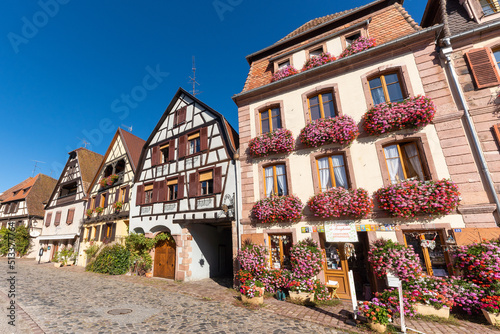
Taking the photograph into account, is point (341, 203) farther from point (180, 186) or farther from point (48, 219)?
point (48, 219)

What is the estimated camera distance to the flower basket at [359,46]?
8.80 meters

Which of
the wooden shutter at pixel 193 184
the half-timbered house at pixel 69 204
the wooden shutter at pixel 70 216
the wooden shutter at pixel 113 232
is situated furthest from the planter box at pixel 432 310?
the wooden shutter at pixel 70 216

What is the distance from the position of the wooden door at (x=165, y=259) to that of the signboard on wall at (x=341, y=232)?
9054mm

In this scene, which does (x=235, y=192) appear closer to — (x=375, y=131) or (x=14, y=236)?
(x=375, y=131)

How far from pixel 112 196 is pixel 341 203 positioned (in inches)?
672

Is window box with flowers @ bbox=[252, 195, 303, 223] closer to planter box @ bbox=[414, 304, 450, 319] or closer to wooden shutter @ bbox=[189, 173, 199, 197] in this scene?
planter box @ bbox=[414, 304, 450, 319]

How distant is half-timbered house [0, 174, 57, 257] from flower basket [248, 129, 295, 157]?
28800mm

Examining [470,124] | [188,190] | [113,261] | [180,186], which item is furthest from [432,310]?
[113,261]

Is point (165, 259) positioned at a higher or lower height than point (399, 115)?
lower

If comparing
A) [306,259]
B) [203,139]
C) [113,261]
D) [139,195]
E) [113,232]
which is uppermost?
[203,139]

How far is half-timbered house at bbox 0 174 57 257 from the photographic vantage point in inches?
1031

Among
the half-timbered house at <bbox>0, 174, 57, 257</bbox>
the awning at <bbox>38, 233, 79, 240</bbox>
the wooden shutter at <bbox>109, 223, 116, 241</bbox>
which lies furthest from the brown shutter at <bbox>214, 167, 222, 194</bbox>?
the half-timbered house at <bbox>0, 174, 57, 257</bbox>

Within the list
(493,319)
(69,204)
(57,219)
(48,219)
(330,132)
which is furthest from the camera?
(48,219)

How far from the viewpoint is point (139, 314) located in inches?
262
